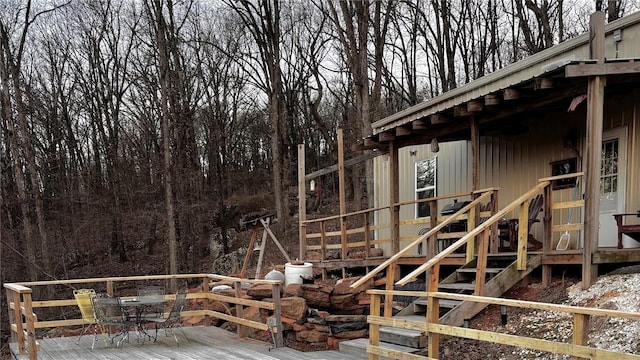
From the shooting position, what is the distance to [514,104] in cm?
688

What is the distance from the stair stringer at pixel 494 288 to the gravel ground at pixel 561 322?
17cm

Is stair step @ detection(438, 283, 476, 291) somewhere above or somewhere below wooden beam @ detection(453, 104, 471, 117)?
below

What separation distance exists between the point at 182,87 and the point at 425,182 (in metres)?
12.8

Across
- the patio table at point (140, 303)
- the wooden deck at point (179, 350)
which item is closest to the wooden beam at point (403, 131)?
the wooden deck at point (179, 350)

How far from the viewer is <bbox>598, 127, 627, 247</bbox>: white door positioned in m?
6.87

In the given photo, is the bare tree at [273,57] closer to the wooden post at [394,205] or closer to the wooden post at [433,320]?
the wooden post at [394,205]

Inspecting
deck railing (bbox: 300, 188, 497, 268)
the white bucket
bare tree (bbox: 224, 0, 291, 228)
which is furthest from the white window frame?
bare tree (bbox: 224, 0, 291, 228)

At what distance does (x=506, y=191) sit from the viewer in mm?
8781

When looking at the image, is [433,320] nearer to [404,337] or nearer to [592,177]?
[404,337]

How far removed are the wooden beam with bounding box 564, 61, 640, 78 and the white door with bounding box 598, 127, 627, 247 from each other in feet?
5.04

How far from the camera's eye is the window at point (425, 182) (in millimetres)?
10594

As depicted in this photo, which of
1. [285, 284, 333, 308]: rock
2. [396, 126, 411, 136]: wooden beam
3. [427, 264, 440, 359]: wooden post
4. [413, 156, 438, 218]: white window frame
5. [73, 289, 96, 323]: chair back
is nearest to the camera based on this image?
[427, 264, 440, 359]: wooden post

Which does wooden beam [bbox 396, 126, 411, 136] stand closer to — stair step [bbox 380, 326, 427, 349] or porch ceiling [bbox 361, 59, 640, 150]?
porch ceiling [bbox 361, 59, 640, 150]

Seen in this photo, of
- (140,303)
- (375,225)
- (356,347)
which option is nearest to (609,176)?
(356,347)
